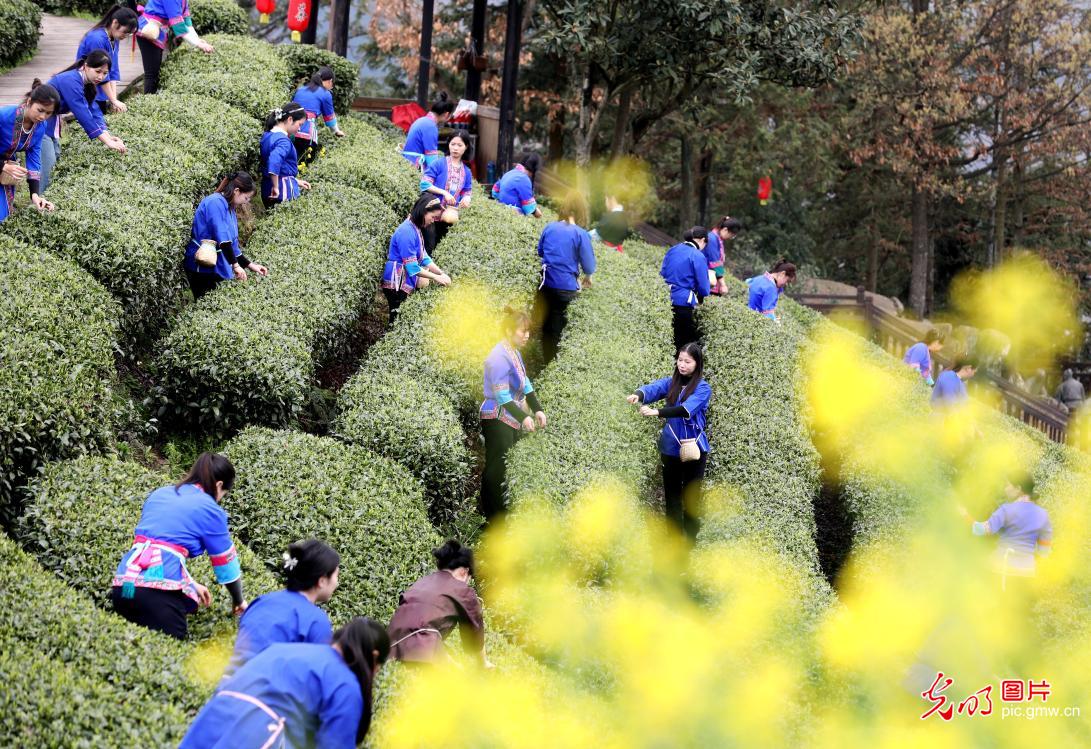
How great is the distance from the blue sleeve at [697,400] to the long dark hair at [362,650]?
Result: 18.9 feet

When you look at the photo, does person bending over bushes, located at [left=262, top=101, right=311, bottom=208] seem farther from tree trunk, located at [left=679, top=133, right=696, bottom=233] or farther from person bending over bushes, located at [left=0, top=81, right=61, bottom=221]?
tree trunk, located at [left=679, top=133, right=696, bottom=233]

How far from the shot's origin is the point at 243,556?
7375mm

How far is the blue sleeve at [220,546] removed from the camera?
6340mm

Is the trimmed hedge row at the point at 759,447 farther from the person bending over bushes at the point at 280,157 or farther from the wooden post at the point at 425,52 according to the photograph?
the wooden post at the point at 425,52

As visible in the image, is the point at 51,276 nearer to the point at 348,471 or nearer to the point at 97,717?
the point at 348,471

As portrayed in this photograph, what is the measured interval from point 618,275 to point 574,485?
5.62 meters

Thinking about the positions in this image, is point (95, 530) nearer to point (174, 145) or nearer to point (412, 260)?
point (412, 260)

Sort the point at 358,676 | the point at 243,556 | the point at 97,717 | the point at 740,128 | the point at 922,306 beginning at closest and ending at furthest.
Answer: the point at 358,676 < the point at 97,717 < the point at 243,556 < the point at 740,128 < the point at 922,306

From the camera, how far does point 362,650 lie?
16.1 feet

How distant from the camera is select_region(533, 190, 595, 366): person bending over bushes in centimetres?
1258

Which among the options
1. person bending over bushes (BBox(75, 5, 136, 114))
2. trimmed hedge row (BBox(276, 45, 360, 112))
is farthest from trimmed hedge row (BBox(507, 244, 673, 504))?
trimmed hedge row (BBox(276, 45, 360, 112))

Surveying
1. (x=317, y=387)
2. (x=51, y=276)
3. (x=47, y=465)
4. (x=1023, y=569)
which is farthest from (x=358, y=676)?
(x=1023, y=569)

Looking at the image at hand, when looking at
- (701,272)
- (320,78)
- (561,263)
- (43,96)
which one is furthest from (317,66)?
(43,96)

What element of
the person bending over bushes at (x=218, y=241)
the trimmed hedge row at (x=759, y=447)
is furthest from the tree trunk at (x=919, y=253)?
the person bending over bushes at (x=218, y=241)
